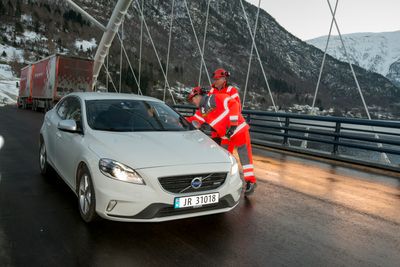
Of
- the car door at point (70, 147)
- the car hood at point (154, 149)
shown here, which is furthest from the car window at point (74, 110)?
the car hood at point (154, 149)

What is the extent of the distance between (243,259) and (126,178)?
1.34m

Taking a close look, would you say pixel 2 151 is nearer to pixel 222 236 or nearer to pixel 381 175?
pixel 222 236

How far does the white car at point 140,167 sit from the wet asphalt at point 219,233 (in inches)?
10.5

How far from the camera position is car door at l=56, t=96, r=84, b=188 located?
15.0ft

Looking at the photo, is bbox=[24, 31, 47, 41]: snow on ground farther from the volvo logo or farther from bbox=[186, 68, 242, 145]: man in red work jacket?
the volvo logo

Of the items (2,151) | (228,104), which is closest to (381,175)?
(228,104)

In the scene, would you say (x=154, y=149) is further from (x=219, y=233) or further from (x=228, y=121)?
(x=228, y=121)

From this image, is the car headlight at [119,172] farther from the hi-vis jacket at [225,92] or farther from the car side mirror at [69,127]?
the hi-vis jacket at [225,92]

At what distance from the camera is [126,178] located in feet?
12.4

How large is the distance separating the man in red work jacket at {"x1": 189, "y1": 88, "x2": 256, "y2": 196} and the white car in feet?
1.71

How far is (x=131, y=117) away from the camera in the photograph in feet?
16.9

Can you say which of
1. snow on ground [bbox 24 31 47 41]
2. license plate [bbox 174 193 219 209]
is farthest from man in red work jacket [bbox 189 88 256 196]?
snow on ground [bbox 24 31 47 41]

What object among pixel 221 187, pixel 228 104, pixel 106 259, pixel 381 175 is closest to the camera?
pixel 106 259

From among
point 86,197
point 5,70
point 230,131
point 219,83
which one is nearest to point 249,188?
point 230,131
